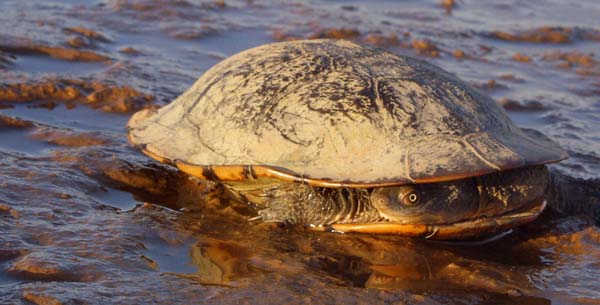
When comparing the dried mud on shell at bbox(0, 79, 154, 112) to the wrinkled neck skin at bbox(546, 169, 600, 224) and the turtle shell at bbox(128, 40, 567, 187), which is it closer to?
the turtle shell at bbox(128, 40, 567, 187)

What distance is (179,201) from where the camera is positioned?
444 centimetres

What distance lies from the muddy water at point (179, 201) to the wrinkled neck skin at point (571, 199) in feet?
0.05

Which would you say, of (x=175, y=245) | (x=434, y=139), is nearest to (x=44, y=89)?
(x=175, y=245)

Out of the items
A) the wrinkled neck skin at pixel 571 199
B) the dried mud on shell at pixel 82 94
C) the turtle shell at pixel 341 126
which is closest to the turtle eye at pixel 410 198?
the turtle shell at pixel 341 126

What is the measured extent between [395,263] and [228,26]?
15.4 ft

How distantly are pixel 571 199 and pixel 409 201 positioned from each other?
3.47 feet

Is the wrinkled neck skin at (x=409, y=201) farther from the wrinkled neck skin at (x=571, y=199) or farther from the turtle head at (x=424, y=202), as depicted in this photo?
the wrinkled neck skin at (x=571, y=199)

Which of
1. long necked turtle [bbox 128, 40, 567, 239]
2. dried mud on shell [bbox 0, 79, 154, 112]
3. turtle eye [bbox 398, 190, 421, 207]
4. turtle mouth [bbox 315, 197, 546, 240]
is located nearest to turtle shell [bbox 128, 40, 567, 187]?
long necked turtle [bbox 128, 40, 567, 239]

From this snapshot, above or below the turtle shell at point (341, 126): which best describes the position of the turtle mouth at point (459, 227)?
below

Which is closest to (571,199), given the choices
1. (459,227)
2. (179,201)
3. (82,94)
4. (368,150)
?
(459,227)

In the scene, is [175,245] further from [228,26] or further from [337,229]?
[228,26]

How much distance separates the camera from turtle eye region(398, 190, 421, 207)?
385 centimetres

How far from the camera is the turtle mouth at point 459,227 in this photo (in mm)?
3904

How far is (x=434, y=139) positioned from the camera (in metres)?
3.88
